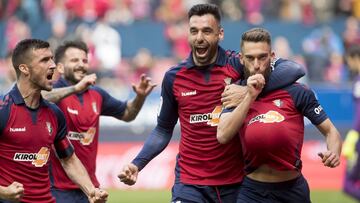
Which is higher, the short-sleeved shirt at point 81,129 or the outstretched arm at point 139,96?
the outstretched arm at point 139,96

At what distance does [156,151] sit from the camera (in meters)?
9.73

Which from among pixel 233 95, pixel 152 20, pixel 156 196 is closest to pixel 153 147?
pixel 233 95

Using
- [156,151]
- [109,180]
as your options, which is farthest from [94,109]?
[109,180]

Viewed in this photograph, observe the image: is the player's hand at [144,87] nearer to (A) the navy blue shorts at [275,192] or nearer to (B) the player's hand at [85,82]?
(B) the player's hand at [85,82]

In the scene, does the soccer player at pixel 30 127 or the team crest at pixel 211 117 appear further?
the team crest at pixel 211 117

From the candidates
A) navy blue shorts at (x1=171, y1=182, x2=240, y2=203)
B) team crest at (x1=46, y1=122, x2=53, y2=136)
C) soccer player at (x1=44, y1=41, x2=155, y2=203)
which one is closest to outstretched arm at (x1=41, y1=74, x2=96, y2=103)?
soccer player at (x1=44, y1=41, x2=155, y2=203)

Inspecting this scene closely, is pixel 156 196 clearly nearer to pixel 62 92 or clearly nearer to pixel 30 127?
pixel 62 92

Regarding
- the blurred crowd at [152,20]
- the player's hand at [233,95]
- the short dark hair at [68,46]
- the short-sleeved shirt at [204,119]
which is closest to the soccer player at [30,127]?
the short-sleeved shirt at [204,119]

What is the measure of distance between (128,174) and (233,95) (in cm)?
126

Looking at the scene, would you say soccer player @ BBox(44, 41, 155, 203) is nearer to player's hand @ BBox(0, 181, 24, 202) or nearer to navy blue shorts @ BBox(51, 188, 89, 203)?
navy blue shorts @ BBox(51, 188, 89, 203)

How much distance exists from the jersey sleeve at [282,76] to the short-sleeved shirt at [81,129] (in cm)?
250

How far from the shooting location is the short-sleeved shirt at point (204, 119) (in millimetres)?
9328

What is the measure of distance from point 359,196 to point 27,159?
6.38 meters

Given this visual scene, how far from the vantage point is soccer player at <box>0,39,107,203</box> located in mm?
8758
